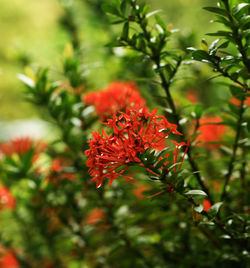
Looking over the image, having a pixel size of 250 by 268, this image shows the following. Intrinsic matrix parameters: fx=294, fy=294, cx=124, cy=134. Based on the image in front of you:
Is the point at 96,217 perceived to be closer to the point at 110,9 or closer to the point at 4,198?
the point at 4,198

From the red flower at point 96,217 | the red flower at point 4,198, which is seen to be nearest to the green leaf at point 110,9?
the red flower at point 96,217

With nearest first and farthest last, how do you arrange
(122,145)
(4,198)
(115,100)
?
(122,145) → (115,100) → (4,198)

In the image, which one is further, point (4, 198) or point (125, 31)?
point (4, 198)

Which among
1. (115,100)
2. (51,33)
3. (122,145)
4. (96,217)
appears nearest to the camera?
(122,145)

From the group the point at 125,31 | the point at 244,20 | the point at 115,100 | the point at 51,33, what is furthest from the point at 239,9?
the point at 51,33

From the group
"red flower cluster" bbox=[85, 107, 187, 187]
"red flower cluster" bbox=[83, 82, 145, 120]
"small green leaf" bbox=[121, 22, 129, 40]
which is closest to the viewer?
"red flower cluster" bbox=[85, 107, 187, 187]

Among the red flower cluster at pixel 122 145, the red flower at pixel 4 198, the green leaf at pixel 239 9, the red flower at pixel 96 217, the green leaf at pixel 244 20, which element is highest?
the green leaf at pixel 239 9

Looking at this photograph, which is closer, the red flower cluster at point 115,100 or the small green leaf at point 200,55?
the small green leaf at point 200,55

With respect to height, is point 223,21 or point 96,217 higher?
point 223,21

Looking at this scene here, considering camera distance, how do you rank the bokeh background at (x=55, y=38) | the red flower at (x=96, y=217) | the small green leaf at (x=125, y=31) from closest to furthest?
the small green leaf at (x=125, y=31) → the red flower at (x=96, y=217) → the bokeh background at (x=55, y=38)

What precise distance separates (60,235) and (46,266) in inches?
14.9

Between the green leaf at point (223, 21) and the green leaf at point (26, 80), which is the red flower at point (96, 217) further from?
the green leaf at point (223, 21)

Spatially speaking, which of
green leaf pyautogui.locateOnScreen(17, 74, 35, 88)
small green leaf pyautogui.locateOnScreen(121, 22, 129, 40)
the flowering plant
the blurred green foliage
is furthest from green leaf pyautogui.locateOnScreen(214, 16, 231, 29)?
the blurred green foliage

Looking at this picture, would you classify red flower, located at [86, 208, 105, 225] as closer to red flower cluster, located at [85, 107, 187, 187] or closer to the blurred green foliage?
red flower cluster, located at [85, 107, 187, 187]
